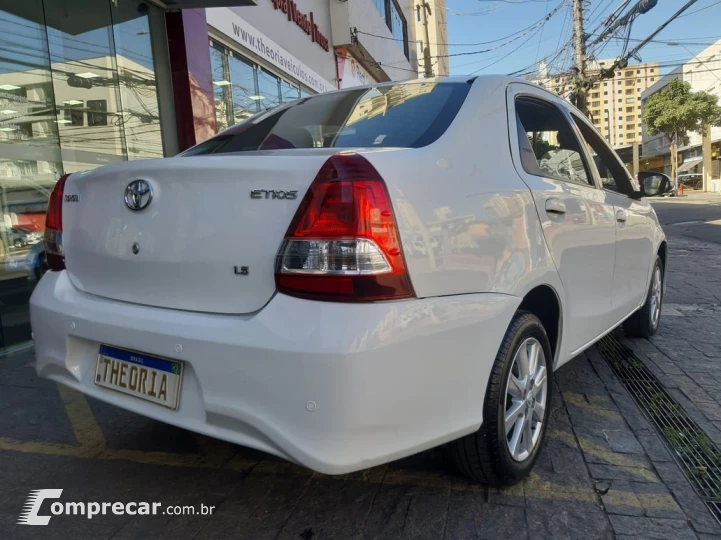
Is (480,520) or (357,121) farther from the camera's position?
(357,121)

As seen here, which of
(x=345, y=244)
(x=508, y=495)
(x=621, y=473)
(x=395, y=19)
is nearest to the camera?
(x=345, y=244)

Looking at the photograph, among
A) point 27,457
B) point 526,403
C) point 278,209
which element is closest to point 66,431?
point 27,457

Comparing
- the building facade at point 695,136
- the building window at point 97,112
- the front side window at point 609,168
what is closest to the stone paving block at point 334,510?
the front side window at point 609,168

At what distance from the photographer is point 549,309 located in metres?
2.65

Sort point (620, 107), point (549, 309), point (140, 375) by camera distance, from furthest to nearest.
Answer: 1. point (620, 107)
2. point (549, 309)
3. point (140, 375)

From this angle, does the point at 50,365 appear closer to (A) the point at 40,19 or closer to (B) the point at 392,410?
(B) the point at 392,410

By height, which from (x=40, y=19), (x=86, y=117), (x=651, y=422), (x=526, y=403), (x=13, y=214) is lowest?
(x=651, y=422)

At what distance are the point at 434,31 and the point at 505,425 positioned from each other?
144 feet

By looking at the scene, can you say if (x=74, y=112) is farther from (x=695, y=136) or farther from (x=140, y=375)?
(x=695, y=136)

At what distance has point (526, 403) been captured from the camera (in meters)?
2.34

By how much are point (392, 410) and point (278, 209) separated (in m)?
A: 0.72

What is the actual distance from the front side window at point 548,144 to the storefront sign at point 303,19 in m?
8.44

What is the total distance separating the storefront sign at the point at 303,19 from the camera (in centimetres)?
1058

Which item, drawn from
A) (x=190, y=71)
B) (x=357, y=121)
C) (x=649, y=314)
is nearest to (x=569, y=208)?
(x=357, y=121)
